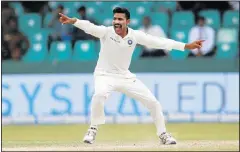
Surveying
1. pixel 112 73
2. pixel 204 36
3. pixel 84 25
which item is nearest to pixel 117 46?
pixel 112 73

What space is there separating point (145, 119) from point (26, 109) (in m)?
2.26

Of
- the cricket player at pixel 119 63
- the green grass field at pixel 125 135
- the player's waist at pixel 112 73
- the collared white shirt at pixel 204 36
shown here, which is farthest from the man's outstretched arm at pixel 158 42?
the collared white shirt at pixel 204 36

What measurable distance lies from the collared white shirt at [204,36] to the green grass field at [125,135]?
1.60 metres

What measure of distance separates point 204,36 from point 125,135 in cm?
356

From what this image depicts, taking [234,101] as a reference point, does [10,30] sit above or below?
above

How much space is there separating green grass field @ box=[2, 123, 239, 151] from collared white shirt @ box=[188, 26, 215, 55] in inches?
63.1

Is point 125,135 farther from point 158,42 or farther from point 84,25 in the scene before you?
point 84,25

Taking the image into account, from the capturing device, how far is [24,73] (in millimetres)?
16781

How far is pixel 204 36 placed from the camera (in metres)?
17.4

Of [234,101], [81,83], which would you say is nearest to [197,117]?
[234,101]

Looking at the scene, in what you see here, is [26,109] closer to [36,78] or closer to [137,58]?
[36,78]

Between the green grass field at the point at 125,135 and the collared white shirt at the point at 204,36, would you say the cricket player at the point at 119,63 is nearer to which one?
the green grass field at the point at 125,135

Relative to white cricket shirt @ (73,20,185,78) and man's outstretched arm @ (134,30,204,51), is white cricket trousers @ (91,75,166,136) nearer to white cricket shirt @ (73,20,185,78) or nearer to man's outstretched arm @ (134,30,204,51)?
white cricket shirt @ (73,20,185,78)

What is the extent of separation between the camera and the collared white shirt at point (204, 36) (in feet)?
57.0
